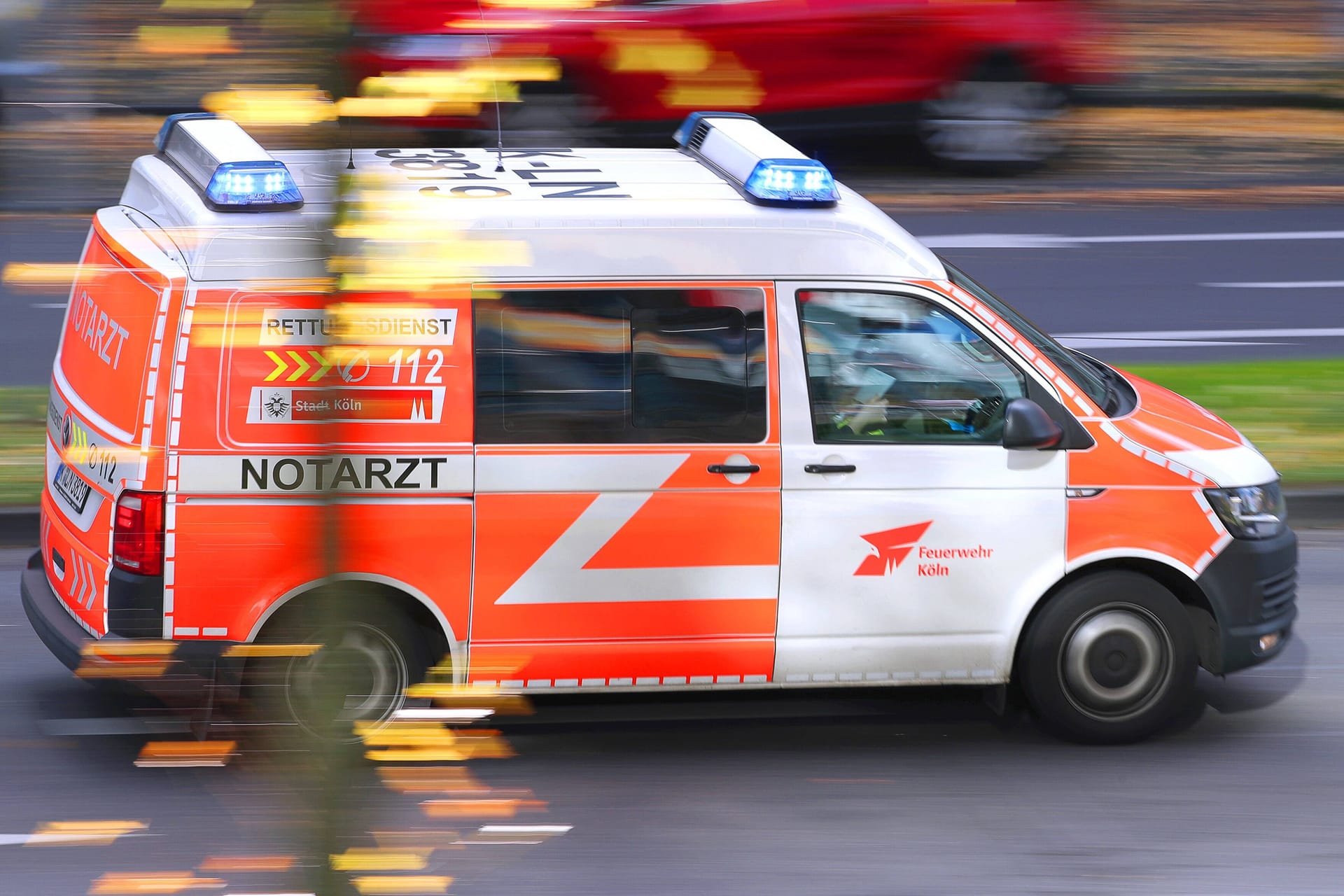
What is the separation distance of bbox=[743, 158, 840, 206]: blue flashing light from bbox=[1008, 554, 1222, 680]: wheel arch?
5.01ft

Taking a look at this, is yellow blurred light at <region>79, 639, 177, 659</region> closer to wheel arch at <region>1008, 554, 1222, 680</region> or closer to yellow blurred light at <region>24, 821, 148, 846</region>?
yellow blurred light at <region>24, 821, 148, 846</region>

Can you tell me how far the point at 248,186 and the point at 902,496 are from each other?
2326mm

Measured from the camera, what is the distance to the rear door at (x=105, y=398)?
5.16 metres

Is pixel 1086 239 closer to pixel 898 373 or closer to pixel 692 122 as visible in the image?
pixel 692 122

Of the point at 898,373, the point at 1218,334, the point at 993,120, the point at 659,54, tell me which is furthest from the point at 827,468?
the point at 993,120

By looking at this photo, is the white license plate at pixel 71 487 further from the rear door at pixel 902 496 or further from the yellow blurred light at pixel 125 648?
the rear door at pixel 902 496

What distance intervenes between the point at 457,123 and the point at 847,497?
110 inches

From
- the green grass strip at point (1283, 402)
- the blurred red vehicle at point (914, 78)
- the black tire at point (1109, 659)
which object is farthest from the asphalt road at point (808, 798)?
the blurred red vehicle at point (914, 78)

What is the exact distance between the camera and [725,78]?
2.63 meters

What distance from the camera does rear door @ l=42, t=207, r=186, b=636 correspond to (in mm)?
5160

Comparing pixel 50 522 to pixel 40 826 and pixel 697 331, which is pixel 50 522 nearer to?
pixel 40 826

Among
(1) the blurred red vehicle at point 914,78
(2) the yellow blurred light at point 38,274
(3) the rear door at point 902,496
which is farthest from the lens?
(1) the blurred red vehicle at point 914,78

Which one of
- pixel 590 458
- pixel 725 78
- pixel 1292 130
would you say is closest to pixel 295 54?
pixel 725 78

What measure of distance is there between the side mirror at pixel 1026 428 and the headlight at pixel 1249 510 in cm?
62
